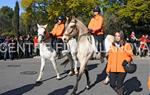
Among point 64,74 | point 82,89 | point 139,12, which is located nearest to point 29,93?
point 82,89

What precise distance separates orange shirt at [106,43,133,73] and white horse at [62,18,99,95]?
229 cm

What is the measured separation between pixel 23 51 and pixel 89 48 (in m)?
16.3

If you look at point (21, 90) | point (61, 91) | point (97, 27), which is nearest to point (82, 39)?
point (97, 27)

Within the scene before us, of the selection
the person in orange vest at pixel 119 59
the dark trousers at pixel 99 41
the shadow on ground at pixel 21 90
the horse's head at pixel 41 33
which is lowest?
the shadow on ground at pixel 21 90

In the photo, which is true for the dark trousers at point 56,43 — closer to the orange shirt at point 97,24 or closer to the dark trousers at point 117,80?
the orange shirt at point 97,24

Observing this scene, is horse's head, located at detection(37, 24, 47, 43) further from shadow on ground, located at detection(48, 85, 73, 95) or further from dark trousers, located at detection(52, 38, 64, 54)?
shadow on ground, located at detection(48, 85, 73, 95)

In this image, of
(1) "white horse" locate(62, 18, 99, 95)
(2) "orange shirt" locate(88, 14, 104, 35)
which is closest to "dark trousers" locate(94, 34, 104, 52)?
(2) "orange shirt" locate(88, 14, 104, 35)

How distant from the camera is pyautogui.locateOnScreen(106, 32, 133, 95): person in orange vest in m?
12.0

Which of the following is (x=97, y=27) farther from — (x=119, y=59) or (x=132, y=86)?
(x=119, y=59)

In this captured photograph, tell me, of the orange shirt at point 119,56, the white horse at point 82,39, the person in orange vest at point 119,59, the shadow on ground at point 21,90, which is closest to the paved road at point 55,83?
the shadow on ground at point 21,90

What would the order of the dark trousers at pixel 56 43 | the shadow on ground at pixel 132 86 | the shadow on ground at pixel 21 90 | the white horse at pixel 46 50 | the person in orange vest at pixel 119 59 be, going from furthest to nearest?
the dark trousers at pixel 56 43
the white horse at pixel 46 50
the shadow on ground at pixel 132 86
the shadow on ground at pixel 21 90
the person in orange vest at pixel 119 59

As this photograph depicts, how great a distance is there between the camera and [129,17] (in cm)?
4931

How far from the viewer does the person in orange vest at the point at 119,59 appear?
12.0 meters

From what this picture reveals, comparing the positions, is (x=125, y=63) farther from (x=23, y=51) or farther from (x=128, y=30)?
(x=128, y=30)
